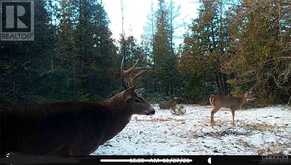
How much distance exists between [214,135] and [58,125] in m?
0.94

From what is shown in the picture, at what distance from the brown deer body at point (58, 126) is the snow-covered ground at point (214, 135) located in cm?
17

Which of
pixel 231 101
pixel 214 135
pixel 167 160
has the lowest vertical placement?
pixel 167 160

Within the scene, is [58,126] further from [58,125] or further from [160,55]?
[160,55]

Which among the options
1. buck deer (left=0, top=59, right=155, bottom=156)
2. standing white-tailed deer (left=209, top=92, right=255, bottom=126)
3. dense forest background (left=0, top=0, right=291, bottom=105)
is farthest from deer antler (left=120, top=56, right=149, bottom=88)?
standing white-tailed deer (left=209, top=92, right=255, bottom=126)

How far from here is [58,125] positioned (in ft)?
9.04

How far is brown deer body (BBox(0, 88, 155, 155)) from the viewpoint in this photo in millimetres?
2566

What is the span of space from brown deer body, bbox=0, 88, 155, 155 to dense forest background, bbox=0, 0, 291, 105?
10cm

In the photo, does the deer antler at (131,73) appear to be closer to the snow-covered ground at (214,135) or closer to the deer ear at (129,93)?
the deer ear at (129,93)

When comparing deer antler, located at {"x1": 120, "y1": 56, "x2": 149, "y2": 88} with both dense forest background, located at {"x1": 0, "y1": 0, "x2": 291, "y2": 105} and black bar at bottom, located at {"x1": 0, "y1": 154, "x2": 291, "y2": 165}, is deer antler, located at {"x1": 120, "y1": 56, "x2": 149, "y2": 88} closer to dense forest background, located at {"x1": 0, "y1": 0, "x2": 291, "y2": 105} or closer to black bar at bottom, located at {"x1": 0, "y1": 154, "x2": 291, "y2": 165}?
dense forest background, located at {"x1": 0, "y1": 0, "x2": 291, "y2": 105}

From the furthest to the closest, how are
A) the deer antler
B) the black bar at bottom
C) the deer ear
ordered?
1. the deer ear
2. the deer antler
3. the black bar at bottom

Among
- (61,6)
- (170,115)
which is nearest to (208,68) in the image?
(170,115)

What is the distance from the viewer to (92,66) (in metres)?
2.55

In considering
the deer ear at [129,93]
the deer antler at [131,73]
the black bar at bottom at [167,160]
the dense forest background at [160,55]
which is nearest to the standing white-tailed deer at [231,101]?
the dense forest background at [160,55]

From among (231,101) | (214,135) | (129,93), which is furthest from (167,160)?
(129,93)
